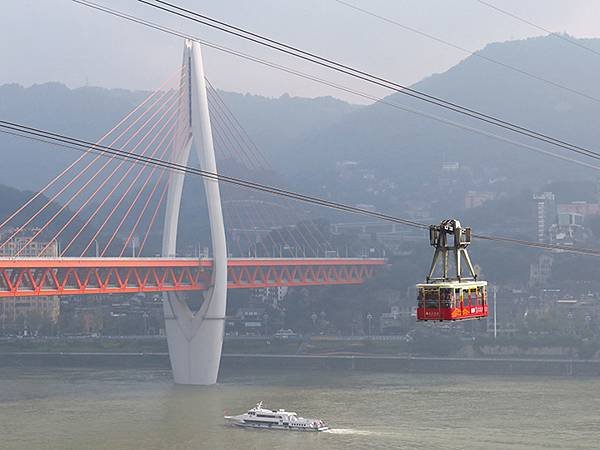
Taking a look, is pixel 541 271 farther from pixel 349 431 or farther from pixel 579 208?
pixel 349 431

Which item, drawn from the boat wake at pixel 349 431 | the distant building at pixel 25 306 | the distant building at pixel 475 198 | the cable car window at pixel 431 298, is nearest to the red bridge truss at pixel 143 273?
the boat wake at pixel 349 431

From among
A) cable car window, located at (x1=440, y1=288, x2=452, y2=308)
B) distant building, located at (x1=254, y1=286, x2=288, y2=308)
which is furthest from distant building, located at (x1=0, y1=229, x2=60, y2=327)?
cable car window, located at (x1=440, y1=288, x2=452, y2=308)

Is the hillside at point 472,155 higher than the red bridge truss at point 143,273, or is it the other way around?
the hillside at point 472,155

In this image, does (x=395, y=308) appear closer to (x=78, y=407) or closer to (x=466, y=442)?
(x=78, y=407)

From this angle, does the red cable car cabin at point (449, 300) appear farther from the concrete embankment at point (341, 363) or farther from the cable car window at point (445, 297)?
the concrete embankment at point (341, 363)

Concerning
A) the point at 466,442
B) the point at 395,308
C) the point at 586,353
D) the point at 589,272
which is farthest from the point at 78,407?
the point at 589,272

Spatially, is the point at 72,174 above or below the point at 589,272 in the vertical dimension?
above

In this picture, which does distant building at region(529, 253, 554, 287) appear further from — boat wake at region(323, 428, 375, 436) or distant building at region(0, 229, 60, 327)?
boat wake at region(323, 428, 375, 436)
